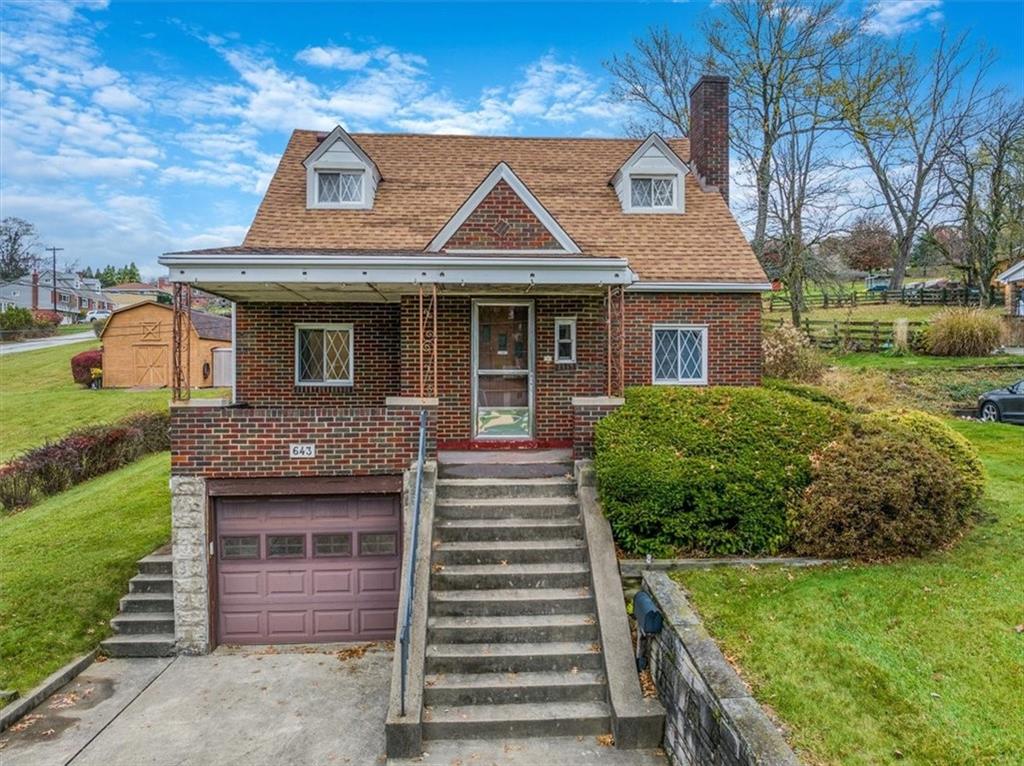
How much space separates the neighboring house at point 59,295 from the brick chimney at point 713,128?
71.4 metres

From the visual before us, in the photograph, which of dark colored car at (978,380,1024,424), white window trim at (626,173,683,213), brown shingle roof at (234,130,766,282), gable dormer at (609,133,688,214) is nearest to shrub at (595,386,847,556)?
brown shingle roof at (234,130,766,282)

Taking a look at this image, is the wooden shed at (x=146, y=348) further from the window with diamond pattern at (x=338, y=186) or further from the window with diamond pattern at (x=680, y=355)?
the window with diamond pattern at (x=680, y=355)

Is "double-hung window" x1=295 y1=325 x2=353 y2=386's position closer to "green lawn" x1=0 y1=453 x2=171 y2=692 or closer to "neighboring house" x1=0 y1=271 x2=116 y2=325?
"green lawn" x1=0 y1=453 x2=171 y2=692

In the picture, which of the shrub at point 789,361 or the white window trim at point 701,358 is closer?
the white window trim at point 701,358

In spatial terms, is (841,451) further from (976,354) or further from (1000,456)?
(976,354)

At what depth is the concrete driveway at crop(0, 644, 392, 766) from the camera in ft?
19.5

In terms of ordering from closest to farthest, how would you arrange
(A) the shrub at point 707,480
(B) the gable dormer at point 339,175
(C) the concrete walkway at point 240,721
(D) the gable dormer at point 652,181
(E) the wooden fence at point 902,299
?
(C) the concrete walkway at point 240,721
(A) the shrub at point 707,480
(B) the gable dormer at point 339,175
(D) the gable dormer at point 652,181
(E) the wooden fence at point 902,299

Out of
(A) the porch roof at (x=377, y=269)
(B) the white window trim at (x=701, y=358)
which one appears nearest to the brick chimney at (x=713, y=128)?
(B) the white window trim at (x=701, y=358)

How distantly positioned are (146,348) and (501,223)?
2224 centimetres

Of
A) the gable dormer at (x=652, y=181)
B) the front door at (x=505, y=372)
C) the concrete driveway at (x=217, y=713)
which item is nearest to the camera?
the concrete driveway at (x=217, y=713)

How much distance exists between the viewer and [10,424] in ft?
68.9

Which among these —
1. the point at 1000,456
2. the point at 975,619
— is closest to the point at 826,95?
the point at 1000,456

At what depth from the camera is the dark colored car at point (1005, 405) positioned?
15.3 metres

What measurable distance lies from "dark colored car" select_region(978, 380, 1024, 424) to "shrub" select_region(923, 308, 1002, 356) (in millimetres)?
6873
